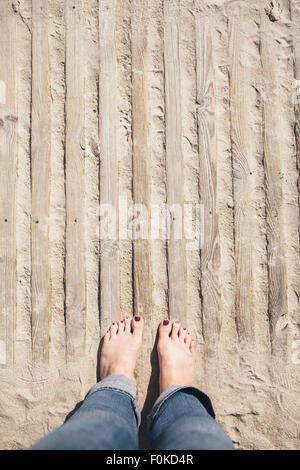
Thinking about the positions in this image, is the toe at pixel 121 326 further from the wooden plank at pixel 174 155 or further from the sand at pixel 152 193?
the wooden plank at pixel 174 155

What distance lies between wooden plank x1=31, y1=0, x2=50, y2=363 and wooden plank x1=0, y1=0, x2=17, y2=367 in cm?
10

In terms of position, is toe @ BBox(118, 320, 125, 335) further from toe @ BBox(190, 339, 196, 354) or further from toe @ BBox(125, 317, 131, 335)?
toe @ BBox(190, 339, 196, 354)

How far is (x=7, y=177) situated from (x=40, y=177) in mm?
169

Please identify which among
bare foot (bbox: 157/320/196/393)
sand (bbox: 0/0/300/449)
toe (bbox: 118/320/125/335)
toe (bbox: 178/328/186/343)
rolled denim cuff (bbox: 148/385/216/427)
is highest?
sand (bbox: 0/0/300/449)

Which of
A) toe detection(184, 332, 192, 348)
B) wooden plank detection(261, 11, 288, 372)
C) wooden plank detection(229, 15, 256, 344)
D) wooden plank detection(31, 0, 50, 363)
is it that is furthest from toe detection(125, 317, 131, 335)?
wooden plank detection(261, 11, 288, 372)

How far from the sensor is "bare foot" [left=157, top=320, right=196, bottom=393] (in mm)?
1600

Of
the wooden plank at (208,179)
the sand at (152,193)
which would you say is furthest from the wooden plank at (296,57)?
the wooden plank at (208,179)

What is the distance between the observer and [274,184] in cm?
167

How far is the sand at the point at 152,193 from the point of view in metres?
1.64

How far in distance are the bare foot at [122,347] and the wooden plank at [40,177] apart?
291 millimetres

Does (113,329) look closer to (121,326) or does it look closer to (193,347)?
(121,326)

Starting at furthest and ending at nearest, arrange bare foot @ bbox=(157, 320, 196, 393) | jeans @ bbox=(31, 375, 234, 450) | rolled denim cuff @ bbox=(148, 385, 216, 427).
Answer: bare foot @ bbox=(157, 320, 196, 393), rolled denim cuff @ bbox=(148, 385, 216, 427), jeans @ bbox=(31, 375, 234, 450)

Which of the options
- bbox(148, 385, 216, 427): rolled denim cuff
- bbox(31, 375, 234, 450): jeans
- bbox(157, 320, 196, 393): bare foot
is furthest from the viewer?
bbox(157, 320, 196, 393): bare foot

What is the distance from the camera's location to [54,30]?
5.64ft
